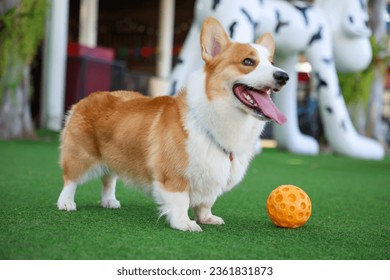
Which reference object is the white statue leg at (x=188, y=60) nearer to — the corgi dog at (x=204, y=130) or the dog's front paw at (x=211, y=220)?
the corgi dog at (x=204, y=130)

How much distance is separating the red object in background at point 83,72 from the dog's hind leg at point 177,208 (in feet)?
26.9

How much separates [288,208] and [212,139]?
512mm

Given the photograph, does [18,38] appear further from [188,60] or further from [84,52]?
[84,52]

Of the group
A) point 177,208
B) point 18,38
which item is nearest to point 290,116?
point 18,38

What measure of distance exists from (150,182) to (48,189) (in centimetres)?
126

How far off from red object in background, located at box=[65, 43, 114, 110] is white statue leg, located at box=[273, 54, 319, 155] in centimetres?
388

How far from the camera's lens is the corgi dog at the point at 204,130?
2506 millimetres

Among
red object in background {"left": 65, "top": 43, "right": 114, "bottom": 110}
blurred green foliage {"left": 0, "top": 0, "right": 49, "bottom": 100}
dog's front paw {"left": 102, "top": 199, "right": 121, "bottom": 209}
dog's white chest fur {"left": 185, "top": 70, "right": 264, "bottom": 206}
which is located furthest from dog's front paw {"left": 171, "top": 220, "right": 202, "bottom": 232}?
red object in background {"left": 65, "top": 43, "right": 114, "bottom": 110}

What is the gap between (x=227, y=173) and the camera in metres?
2.56

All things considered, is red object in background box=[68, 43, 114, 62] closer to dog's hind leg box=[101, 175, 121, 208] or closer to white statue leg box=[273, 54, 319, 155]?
white statue leg box=[273, 54, 319, 155]

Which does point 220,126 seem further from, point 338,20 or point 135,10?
point 135,10

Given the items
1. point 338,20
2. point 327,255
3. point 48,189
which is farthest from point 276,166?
point 327,255

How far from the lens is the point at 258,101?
250cm

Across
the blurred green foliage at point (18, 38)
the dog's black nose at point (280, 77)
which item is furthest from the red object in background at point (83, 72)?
the dog's black nose at point (280, 77)
